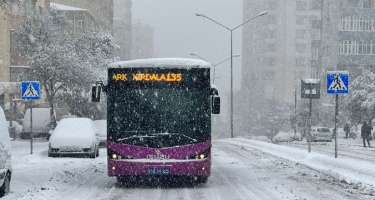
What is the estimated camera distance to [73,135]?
91.2ft

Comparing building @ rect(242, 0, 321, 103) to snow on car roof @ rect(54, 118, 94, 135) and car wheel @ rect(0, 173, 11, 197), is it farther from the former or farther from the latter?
car wheel @ rect(0, 173, 11, 197)

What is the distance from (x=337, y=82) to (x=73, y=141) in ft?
32.7

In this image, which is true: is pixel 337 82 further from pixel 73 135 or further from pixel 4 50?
pixel 4 50

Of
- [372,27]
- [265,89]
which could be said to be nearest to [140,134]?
[372,27]

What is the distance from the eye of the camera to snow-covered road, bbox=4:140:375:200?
14.4 metres

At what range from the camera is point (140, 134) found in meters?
16.0

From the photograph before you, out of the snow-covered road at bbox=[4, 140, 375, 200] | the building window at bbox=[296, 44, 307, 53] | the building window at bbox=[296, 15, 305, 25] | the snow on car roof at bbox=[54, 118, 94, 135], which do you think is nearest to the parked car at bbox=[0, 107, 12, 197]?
the snow-covered road at bbox=[4, 140, 375, 200]

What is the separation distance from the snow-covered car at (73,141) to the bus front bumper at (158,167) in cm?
1162

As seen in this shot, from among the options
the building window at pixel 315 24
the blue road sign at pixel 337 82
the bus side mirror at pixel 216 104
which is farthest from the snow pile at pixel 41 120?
the building window at pixel 315 24

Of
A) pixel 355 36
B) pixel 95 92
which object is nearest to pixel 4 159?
pixel 95 92

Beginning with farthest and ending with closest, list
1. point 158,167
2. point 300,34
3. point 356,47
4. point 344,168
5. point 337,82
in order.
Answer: point 300,34 → point 356,47 → point 337,82 → point 344,168 → point 158,167

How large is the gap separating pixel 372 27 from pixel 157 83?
99.2 meters

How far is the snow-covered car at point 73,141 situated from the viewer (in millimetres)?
27250

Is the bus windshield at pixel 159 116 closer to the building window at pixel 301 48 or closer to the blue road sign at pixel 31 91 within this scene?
the blue road sign at pixel 31 91
